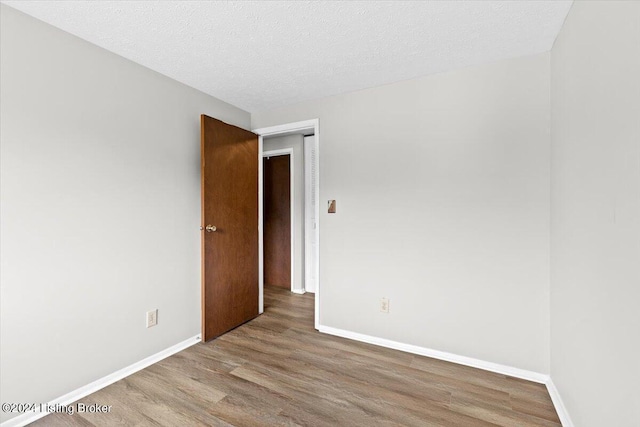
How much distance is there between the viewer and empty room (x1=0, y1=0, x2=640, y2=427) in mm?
1470

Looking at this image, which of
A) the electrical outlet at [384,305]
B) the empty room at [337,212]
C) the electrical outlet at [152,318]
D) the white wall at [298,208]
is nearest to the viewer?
the empty room at [337,212]

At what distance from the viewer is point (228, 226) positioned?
2.85 m

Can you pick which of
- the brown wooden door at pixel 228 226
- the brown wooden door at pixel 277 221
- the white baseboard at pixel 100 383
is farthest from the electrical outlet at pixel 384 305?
the brown wooden door at pixel 277 221

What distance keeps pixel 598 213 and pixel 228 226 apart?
103 inches

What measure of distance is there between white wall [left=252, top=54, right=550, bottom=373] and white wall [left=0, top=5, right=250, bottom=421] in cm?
136

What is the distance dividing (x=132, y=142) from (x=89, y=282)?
1020 millimetres

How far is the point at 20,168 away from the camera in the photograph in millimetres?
1617

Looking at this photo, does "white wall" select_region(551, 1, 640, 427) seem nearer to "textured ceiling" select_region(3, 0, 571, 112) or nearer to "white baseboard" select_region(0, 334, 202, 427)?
"textured ceiling" select_region(3, 0, 571, 112)

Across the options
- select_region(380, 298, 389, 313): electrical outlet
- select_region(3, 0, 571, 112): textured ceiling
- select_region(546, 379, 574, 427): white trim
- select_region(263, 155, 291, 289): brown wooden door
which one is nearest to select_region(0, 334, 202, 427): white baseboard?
select_region(380, 298, 389, 313): electrical outlet

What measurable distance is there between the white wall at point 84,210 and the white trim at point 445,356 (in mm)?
1453

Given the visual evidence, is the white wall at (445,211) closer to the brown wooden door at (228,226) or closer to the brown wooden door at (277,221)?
the brown wooden door at (228,226)

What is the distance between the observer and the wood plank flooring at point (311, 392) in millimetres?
1688

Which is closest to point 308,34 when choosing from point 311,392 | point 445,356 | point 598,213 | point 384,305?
point 598,213

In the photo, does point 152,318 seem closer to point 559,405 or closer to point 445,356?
point 445,356
